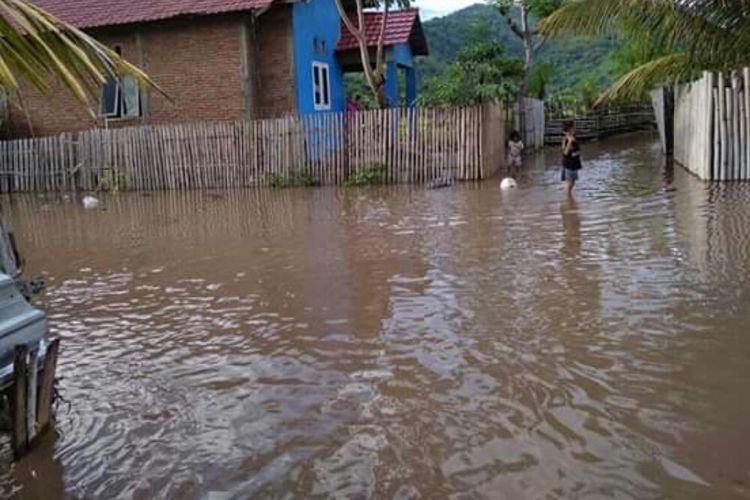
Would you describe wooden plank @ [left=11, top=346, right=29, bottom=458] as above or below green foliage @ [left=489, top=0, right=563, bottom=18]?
below

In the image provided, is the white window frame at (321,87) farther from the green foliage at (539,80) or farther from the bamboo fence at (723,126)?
the green foliage at (539,80)

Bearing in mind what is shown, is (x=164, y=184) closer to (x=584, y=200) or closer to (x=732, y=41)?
(x=584, y=200)

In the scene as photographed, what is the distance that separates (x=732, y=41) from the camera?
44.9 ft

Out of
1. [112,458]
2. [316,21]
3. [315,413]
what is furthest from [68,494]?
[316,21]

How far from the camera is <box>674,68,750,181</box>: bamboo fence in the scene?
1280 centimetres

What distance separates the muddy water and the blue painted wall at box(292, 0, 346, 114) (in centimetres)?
1062

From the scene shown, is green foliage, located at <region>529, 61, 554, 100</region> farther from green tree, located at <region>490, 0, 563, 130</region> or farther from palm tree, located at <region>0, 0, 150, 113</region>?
palm tree, located at <region>0, 0, 150, 113</region>

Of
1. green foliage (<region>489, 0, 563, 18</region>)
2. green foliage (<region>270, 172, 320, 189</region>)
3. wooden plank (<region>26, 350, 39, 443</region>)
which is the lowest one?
wooden plank (<region>26, 350, 39, 443</region>)

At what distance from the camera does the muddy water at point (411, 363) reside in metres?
3.81

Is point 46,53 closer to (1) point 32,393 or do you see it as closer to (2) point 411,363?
(1) point 32,393

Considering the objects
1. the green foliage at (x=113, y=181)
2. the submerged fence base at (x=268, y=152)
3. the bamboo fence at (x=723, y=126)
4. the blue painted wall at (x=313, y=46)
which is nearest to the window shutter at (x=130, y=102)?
the submerged fence base at (x=268, y=152)

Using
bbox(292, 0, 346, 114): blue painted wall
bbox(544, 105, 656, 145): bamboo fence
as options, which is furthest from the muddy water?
bbox(544, 105, 656, 145): bamboo fence

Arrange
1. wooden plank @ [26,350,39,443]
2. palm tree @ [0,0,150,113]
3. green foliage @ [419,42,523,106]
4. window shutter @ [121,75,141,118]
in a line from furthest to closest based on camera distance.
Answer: window shutter @ [121,75,141,118]
green foliage @ [419,42,523,106]
wooden plank @ [26,350,39,443]
palm tree @ [0,0,150,113]

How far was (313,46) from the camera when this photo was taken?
69.7ft
